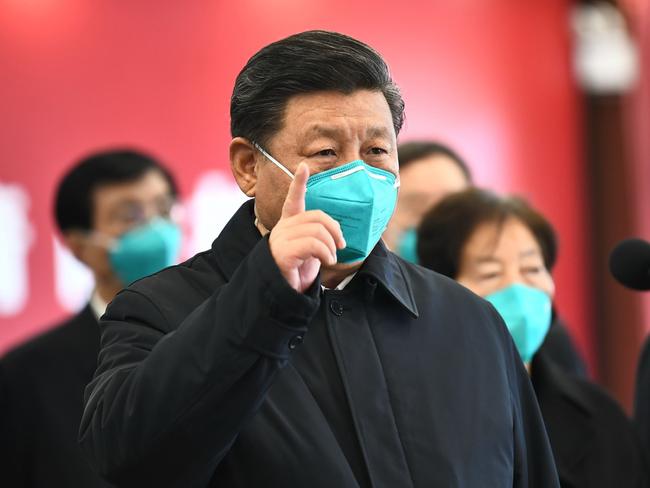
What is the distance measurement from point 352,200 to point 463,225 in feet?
3.76

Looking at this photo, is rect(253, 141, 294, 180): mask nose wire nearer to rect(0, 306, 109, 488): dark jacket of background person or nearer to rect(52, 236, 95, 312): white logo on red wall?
rect(0, 306, 109, 488): dark jacket of background person

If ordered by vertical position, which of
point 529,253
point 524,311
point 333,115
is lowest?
point 524,311

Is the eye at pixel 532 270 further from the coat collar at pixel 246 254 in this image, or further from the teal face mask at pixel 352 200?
the teal face mask at pixel 352 200

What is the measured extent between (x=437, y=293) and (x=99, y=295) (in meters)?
1.79

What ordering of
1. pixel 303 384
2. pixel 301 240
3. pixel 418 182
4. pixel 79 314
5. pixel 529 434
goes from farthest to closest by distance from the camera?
pixel 418 182 → pixel 79 314 → pixel 529 434 → pixel 303 384 → pixel 301 240

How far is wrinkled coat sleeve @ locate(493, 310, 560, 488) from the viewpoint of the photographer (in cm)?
183

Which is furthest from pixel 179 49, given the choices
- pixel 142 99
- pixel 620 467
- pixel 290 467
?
pixel 290 467

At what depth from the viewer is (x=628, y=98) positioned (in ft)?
26.3

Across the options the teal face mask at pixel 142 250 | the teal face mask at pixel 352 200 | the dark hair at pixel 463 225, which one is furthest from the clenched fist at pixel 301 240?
the teal face mask at pixel 142 250

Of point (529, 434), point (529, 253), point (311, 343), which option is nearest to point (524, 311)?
point (529, 253)

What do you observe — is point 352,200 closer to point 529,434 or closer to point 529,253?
point 529,434

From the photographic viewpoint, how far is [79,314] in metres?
3.29

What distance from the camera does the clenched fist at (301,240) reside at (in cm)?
146

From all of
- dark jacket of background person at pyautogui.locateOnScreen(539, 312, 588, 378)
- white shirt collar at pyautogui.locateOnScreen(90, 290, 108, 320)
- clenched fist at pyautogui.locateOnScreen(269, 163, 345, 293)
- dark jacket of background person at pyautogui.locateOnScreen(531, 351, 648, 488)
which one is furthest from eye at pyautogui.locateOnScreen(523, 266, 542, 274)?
clenched fist at pyautogui.locateOnScreen(269, 163, 345, 293)
